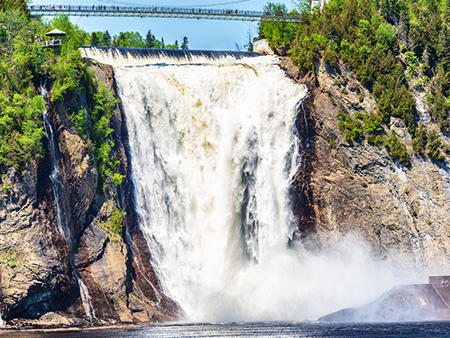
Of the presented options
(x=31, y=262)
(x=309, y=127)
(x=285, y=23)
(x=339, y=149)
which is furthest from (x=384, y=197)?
(x=285, y=23)

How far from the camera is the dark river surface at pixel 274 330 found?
35.6 m

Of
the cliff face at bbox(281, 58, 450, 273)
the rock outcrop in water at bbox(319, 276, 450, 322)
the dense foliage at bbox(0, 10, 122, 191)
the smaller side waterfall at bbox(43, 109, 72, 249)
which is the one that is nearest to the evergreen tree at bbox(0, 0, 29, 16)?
the dense foliage at bbox(0, 10, 122, 191)

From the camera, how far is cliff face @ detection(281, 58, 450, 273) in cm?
5388

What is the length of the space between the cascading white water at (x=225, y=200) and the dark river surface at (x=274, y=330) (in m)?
4.20

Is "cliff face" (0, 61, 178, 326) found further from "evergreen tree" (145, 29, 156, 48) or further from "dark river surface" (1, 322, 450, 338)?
"evergreen tree" (145, 29, 156, 48)

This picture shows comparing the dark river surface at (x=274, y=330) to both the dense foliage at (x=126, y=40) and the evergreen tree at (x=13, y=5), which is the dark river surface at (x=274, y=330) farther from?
→ the dense foliage at (x=126, y=40)

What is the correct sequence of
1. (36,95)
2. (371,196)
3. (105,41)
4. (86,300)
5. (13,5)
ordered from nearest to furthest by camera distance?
(86,300) → (36,95) → (13,5) → (371,196) → (105,41)

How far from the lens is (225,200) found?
164 ft

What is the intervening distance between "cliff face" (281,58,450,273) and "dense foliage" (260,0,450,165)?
Answer: 1.47 metres

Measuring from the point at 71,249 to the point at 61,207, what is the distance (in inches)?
131

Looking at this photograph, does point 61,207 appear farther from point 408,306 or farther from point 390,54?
point 390,54

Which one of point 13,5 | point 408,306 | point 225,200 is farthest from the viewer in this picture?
point 13,5

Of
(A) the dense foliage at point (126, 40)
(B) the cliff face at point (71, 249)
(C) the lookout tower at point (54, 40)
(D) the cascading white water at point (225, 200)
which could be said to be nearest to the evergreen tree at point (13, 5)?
(C) the lookout tower at point (54, 40)

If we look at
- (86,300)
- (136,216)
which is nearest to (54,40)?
(136,216)
